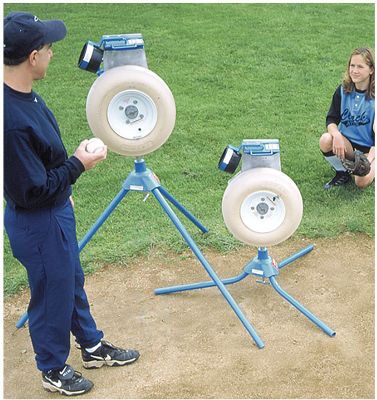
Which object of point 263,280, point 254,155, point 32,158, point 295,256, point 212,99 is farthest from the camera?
point 212,99

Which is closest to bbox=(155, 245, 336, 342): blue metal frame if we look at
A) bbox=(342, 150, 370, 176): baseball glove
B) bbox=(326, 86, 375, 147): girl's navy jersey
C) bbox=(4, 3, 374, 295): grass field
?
bbox=(4, 3, 374, 295): grass field

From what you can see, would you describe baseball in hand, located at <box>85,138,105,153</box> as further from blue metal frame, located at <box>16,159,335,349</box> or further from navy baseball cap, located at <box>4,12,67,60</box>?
blue metal frame, located at <box>16,159,335,349</box>

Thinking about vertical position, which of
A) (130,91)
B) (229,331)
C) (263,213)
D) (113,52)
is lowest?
(229,331)

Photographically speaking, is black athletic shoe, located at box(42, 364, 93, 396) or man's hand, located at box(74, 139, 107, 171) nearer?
man's hand, located at box(74, 139, 107, 171)

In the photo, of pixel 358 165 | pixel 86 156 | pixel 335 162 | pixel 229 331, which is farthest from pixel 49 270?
pixel 335 162

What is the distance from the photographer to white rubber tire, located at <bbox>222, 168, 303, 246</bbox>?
3.55 m

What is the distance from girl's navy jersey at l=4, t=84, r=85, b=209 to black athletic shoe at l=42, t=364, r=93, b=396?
34.8 inches

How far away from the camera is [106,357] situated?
137 inches

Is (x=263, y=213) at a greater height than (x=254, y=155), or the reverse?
(x=254, y=155)

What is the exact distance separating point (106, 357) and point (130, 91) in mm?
1362

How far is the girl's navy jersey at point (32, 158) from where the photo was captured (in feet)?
8.89

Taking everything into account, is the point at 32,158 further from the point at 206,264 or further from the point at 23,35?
the point at 206,264

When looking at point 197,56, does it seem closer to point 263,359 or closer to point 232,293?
point 232,293

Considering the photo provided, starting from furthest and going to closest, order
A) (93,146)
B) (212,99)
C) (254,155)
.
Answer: (212,99), (254,155), (93,146)
